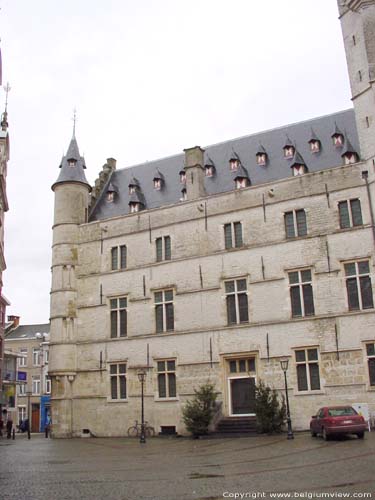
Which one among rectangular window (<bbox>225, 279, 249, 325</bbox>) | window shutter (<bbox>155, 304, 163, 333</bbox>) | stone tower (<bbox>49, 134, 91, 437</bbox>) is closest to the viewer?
rectangular window (<bbox>225, 279, 249, 325</bbox>)

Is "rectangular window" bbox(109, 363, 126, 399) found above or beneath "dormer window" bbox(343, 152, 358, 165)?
beneath

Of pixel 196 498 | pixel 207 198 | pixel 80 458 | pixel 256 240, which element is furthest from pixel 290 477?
pixel 207 198

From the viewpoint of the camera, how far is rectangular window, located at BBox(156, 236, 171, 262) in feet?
92.9

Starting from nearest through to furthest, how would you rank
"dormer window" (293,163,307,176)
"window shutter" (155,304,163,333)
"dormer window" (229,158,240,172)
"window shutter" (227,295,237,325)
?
"window shutter" (227,295,237,325), "dormer window" (293,163,307,176), "window shutter" (155,304,163,333), "dormer window" (229,158,240,172)

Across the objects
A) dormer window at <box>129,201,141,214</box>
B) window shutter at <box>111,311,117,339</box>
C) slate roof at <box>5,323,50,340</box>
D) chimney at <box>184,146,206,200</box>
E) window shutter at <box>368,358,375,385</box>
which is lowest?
window shutter at <box>368,358,375,385</box>

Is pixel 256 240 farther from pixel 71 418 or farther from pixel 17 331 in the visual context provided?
pixel 17 331

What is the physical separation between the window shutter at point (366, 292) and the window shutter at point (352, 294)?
0.25m

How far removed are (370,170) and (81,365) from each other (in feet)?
55.4

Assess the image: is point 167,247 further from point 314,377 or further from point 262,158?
point 314,377

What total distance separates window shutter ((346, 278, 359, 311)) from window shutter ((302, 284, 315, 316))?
5.26 feet

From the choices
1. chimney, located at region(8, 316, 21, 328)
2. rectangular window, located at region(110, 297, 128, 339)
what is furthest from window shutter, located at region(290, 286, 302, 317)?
chimney, located at region(8, 316, 21, 328)

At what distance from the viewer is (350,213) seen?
24203mm

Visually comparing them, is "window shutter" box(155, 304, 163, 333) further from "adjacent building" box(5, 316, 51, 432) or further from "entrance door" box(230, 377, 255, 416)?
"adjacent building" box(5, 316, 51, 432)

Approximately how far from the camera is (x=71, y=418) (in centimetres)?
2816
